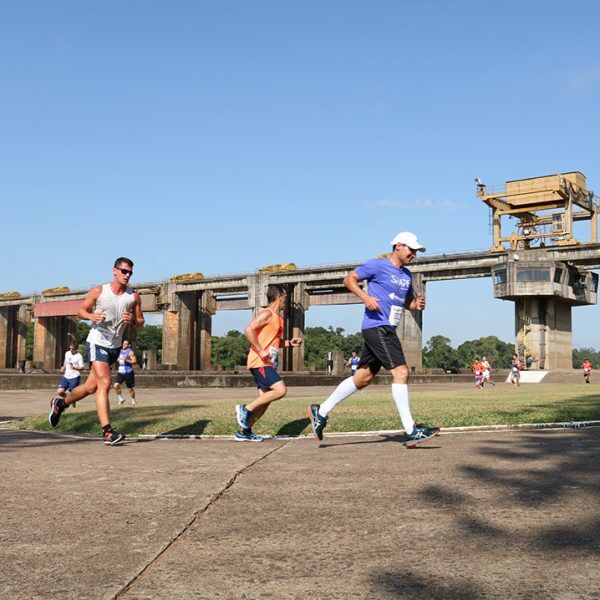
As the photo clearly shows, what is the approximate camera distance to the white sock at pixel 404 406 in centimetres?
604

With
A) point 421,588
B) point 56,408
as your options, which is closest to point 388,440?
point 56,408

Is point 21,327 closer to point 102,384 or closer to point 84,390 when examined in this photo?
point 84,390

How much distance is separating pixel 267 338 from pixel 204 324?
65559 mm

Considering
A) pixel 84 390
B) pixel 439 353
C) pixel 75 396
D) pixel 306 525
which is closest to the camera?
pixel 306 525

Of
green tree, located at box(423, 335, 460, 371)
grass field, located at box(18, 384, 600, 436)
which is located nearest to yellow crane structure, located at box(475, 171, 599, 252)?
grass field, located at box(18, 384, 600, 436)

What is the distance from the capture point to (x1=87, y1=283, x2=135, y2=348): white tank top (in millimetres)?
7121

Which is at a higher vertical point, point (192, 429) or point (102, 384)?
point (102, 384)

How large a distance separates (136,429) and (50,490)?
4.35 m

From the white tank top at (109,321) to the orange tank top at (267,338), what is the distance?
4.67 ft

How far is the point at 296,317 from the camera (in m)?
66.2

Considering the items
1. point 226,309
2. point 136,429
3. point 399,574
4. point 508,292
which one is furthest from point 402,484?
point 226,309

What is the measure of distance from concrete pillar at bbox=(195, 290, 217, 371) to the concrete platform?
66.6 meters

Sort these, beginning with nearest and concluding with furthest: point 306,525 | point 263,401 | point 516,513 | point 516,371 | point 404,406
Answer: point 306,525 < point 516,513 < point 404,406 < point 263,401 < point 516,371

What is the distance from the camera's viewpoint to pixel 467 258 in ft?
184
